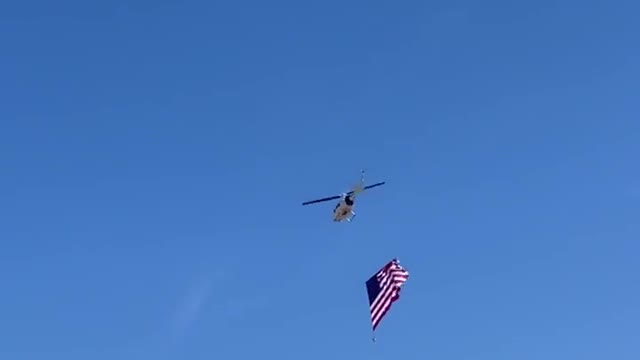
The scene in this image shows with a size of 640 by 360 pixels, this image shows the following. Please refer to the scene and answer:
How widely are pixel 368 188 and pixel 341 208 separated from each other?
392cm

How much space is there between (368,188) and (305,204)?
7349 millimetres

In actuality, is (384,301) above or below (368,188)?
below

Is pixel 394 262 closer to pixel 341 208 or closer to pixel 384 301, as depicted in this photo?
pixel 384 301

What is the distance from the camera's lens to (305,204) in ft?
523

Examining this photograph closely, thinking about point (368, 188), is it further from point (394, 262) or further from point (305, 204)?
point (394, 262)

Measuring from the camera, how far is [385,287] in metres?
143

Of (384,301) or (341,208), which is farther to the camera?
(341,208)

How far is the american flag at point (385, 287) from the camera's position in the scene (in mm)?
141750

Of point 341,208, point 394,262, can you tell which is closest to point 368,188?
point 341,208

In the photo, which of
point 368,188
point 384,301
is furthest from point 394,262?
point 368,188

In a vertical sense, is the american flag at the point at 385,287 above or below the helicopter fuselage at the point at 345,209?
below

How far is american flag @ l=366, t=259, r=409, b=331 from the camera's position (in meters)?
142

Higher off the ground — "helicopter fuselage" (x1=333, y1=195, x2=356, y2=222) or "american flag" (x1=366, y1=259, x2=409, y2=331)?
"helicopter fuselage" (x1=333, y1=195, x2=356, y2=222)

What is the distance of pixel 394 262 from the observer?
145 m
